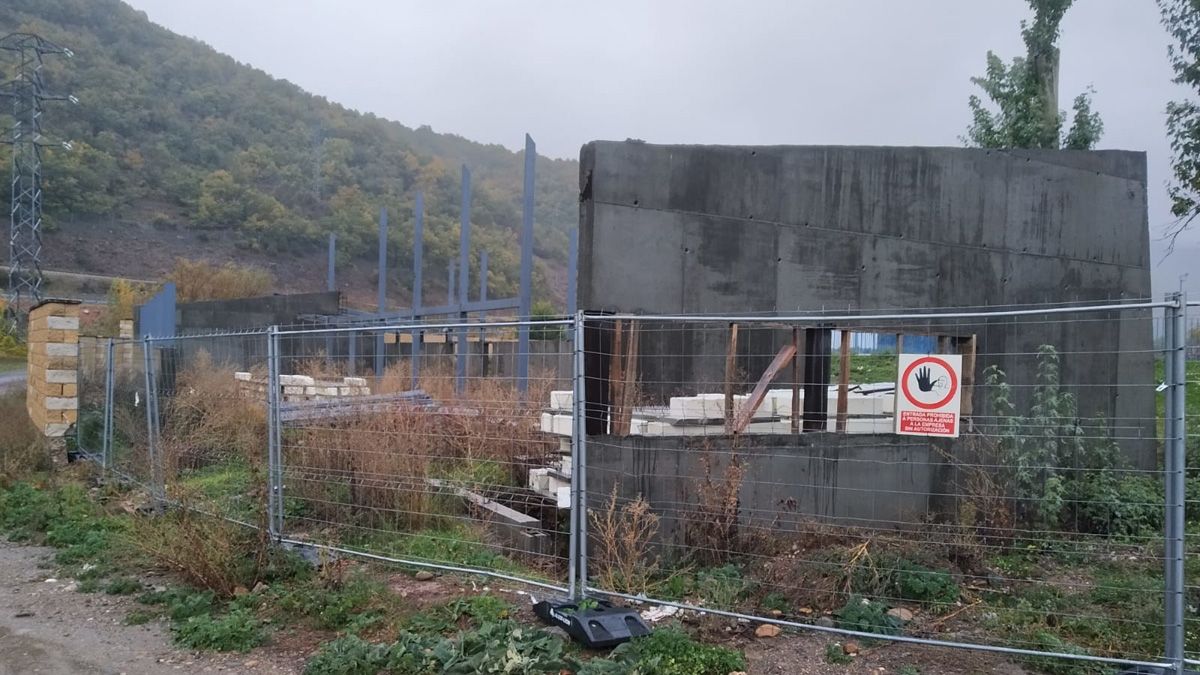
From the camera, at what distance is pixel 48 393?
10180 millimetres

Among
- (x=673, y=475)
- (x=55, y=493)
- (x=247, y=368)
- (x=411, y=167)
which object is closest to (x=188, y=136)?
(x=411, y=167)

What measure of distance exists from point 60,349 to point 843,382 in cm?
924

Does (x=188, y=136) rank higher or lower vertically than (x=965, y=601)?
higher

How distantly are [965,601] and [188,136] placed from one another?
6983 cm

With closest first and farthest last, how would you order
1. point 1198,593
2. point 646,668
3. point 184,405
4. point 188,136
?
point 646,668 → point 1198,593 → point 184,405 → point 188,136


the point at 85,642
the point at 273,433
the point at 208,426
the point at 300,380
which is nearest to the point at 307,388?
the point at 300,380

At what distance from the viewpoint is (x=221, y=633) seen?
15.1ft

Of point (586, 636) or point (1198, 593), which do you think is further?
point (1198, 593)

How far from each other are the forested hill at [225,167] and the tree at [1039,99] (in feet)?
98.9

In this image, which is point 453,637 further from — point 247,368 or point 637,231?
point 247,368

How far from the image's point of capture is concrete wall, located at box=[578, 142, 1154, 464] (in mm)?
8398

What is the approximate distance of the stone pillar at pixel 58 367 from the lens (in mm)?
10180

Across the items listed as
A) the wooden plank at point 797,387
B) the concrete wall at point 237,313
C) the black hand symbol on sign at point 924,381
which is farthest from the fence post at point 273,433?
the concrete wall at point 237,313

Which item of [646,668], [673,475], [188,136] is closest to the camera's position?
[646,668]
